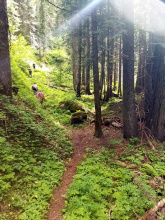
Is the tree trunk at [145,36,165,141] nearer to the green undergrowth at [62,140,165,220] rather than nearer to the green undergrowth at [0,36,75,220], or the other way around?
the green undergrowth at [62,140,165,220]

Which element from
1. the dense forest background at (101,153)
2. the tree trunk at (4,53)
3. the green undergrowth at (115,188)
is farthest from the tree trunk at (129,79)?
the tree trunk at (4,53)

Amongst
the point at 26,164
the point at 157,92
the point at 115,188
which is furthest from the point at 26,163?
the point at 157,92

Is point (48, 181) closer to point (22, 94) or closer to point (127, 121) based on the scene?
point (127, 121)

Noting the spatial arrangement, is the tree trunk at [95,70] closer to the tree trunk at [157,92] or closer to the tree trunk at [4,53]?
the tree trunk at [157,92]

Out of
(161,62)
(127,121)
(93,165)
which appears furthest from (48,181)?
(161,62)

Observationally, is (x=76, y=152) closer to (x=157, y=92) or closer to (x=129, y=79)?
(x=129, y=79)

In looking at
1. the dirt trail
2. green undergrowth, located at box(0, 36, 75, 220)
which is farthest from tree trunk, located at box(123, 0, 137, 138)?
green undergrowth, located at box(0, 36, 75, 220)

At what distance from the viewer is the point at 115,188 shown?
14.5 feet

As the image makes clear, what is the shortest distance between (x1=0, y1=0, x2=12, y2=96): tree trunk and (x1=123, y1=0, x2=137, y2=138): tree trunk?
5.37m

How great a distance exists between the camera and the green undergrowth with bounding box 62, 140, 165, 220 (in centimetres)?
364

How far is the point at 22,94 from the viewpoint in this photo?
10.5 meters

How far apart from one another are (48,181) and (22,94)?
7.36 meters

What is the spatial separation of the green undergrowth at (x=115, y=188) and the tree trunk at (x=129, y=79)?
1511 millimetres

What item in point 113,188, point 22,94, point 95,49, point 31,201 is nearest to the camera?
point 31,201
